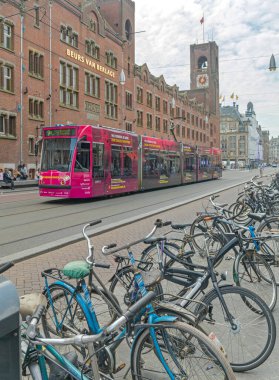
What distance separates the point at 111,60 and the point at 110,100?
14.7 feet

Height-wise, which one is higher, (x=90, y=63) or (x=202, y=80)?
(x=202, y=80)

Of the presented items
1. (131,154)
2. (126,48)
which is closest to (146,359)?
(131,154)

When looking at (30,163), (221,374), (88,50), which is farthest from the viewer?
(88,50)

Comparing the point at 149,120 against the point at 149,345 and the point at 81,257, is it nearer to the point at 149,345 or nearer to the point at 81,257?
the point at 81,257

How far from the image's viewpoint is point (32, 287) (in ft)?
17.6

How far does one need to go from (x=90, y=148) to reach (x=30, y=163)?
15.7m

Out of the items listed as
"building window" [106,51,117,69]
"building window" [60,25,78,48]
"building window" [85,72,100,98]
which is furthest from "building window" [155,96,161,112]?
"building window" [60,25,78,48]

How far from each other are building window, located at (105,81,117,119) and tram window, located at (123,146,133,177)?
21756 mm

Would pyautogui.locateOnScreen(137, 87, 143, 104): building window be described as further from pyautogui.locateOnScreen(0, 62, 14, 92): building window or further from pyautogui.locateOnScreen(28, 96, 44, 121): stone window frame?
pyautogui.locateOnScreen(0, 62, 14, 92): building window

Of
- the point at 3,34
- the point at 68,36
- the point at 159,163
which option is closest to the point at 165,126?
the point at 68,36

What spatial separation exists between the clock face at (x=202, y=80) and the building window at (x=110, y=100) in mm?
46285

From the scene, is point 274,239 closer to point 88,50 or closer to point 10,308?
point 10,308

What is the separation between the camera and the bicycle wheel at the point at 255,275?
14.3 feet

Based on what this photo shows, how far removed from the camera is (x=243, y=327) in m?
3.38
